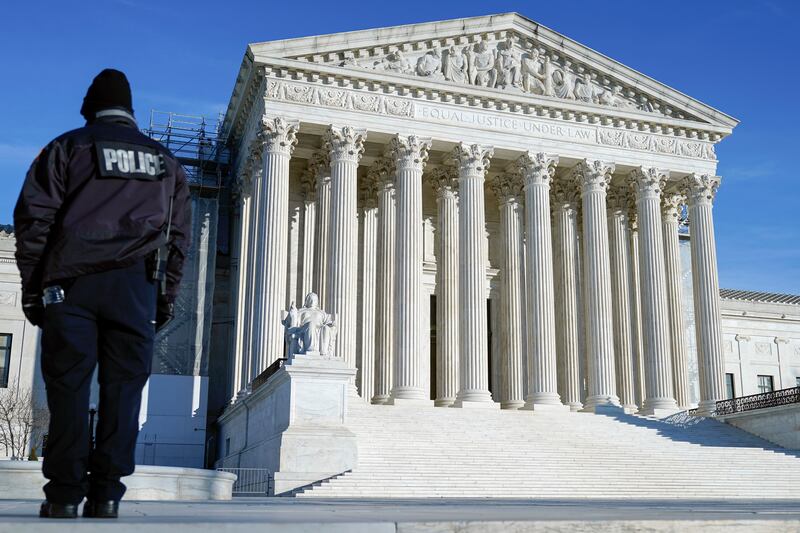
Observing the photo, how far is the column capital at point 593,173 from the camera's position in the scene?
133 feet

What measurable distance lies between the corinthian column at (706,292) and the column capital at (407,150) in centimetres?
1365

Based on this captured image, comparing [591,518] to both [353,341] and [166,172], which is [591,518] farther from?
[353,341]

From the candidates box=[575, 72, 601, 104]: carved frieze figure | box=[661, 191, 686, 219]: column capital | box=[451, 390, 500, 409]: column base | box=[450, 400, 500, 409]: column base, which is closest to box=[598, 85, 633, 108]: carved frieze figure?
box=[575, 72, 601, 104]: carved frieze figure

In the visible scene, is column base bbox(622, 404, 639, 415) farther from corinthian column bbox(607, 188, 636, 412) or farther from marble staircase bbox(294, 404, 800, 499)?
marble staircase bbox(294, 404, 800, 499)

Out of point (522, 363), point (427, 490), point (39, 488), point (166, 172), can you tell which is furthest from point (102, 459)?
point (522, 363)

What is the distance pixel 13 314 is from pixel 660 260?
101 ft

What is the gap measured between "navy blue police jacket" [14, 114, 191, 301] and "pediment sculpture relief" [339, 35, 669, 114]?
3244cm

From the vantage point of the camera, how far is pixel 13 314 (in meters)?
43.0

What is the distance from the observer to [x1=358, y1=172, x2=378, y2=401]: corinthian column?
38750 mm

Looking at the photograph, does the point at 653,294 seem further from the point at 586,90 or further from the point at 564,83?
the point at 564,83

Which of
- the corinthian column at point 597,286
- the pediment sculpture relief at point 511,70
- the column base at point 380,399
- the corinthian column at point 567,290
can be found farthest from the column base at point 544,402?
the pediment sculpture relief at point 511,70

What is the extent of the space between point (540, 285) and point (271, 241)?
11.8m

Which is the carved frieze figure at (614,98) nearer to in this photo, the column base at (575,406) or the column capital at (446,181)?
the column capital at (446,181)

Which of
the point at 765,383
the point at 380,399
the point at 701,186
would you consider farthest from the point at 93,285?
the point at 765,383
